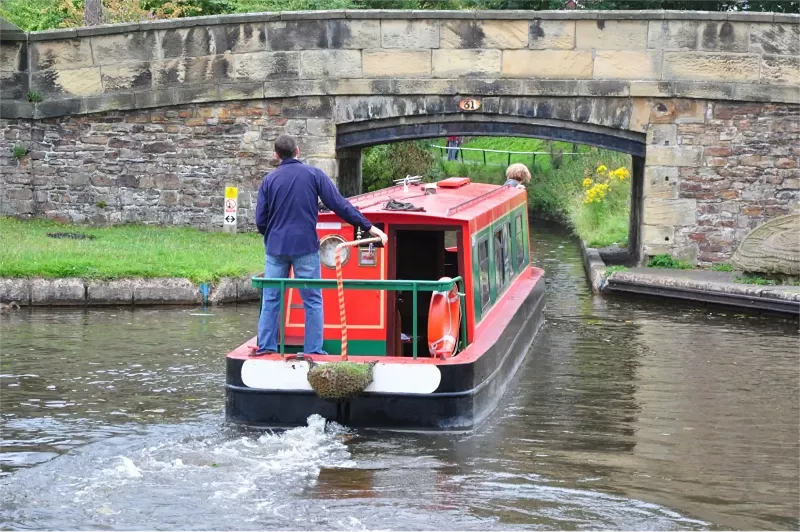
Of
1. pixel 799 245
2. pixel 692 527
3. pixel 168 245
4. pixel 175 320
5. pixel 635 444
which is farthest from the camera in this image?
pixel 168 245

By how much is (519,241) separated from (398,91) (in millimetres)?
4607

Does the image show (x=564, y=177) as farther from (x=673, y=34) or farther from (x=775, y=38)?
(x=775, y=38)

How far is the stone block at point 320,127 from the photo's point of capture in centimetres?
1764

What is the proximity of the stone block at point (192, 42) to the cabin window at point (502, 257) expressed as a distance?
6.89 m

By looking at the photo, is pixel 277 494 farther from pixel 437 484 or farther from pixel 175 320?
pixel 175 320

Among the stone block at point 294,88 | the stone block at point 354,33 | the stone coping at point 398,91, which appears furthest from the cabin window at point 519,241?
the stone block at point 294,88

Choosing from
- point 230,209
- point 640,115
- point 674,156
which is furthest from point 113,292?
point 674,156

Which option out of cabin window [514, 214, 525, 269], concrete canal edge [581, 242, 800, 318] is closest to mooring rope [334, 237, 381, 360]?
cabin window [514, 214, 525, 269]

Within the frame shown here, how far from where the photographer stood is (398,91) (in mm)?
17234

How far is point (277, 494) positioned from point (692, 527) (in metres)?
2.15

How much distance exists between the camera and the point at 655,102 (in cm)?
1691

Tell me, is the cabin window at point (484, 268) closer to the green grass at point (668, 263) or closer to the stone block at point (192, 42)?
the green grass at point (668, 263)

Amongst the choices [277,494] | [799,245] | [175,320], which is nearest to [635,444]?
[277,494]

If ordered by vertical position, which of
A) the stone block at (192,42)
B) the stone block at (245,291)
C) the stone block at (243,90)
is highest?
the stone block at (192,42)
